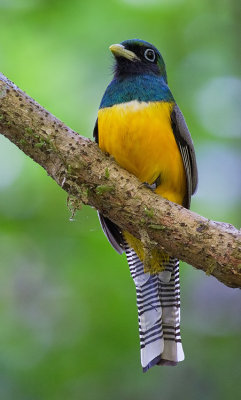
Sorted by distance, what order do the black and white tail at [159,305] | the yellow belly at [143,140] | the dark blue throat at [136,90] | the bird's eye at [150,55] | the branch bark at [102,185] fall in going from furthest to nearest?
the bird's eye at [150,55]
the black and white tail at [159,305]
the dark blue throat at [136,90]
the yellow belly at [143,140]
the branch bark at [102,185]

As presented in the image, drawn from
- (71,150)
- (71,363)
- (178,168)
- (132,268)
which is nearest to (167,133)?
(178,168)

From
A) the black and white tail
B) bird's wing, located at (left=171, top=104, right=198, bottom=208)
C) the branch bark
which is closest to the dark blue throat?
bird's wing, located at (left=171, top=104, right=198, bottom=208)

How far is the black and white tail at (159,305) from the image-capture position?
14.3ft

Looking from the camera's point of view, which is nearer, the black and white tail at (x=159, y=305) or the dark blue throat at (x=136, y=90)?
the dark blue throat at (x=136, y=90)

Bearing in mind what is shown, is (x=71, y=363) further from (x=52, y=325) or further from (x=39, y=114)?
(x=39, y=114)

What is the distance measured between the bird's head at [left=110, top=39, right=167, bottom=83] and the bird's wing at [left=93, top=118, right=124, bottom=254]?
17.2 inches

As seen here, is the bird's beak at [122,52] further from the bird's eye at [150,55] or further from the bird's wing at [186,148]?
the bird's wing at [186,148]

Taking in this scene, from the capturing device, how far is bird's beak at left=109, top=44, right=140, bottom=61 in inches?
174

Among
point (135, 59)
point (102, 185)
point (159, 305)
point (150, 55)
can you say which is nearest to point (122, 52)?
point (135, 59)

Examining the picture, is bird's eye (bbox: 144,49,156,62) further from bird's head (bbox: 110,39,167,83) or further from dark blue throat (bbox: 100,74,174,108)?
dark blue throat (bbox: 100,74,174,108)

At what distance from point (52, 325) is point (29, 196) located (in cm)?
117

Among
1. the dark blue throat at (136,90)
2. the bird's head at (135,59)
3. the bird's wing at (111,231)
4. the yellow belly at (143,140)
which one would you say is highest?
the bird's head at (135,59)

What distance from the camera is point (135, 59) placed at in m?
4.48

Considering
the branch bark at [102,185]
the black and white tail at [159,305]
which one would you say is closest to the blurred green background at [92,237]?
the black and white tail at [159,305]
